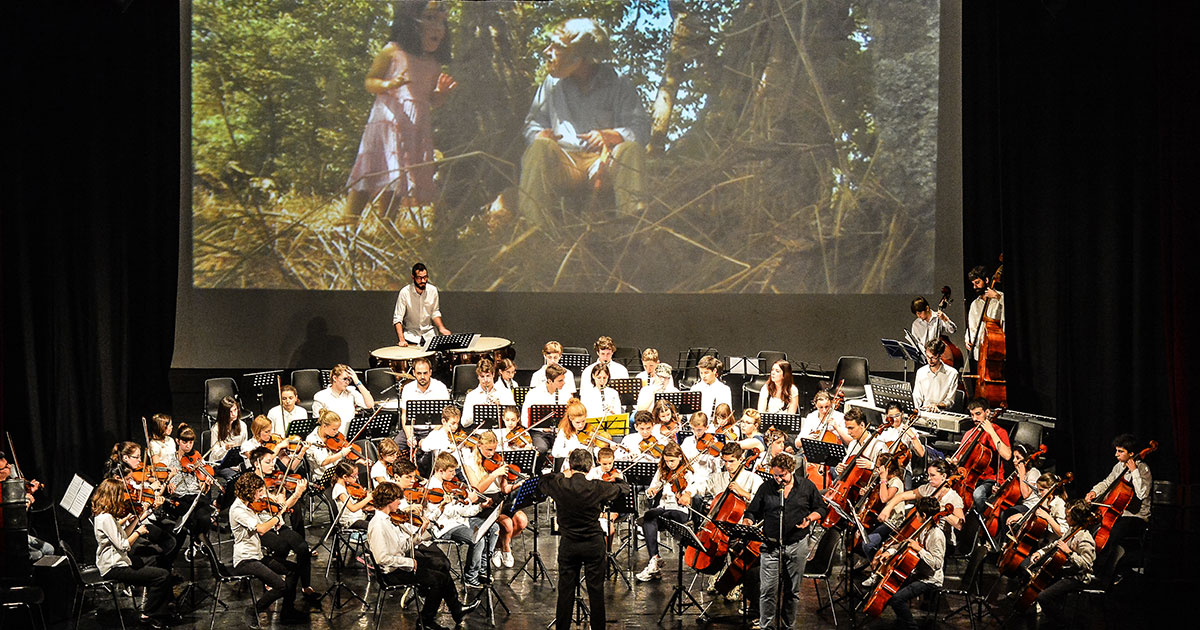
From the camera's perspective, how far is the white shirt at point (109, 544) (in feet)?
25.4

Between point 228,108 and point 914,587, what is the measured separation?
10232mm

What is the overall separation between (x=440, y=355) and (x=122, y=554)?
13.9 feet

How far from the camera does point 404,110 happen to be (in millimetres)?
13945

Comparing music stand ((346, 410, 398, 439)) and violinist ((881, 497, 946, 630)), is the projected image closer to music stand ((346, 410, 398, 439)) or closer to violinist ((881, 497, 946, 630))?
music stand ((346, 410, 398, 439))

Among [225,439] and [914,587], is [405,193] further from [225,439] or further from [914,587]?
[914,587]

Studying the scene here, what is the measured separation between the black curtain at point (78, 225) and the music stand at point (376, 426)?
8.97ft

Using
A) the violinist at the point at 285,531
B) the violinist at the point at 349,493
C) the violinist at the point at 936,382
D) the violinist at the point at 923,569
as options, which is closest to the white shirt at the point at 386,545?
the violinist at the point at 349,493

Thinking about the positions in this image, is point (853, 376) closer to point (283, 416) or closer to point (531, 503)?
point (531, 503)

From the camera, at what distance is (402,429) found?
10156 mm

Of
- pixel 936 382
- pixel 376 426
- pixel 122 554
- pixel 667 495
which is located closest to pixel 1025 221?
pixel 936 382

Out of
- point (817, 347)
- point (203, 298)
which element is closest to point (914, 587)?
point (817, 347)

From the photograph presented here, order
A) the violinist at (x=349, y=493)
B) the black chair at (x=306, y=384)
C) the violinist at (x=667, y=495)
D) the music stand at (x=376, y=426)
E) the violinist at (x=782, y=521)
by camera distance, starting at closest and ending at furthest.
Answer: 1. the violinist at (x=782, y=521)
2. the violinist at (x=349, y=493)
3. the violinist at (x=667, y=495)
4. the music stand at (x=376, y=426)
5. the black chair at (x=306, y=384)

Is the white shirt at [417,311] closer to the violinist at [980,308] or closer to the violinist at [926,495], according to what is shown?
the violinist at [926,495]

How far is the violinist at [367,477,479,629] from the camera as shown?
772 centimetres
